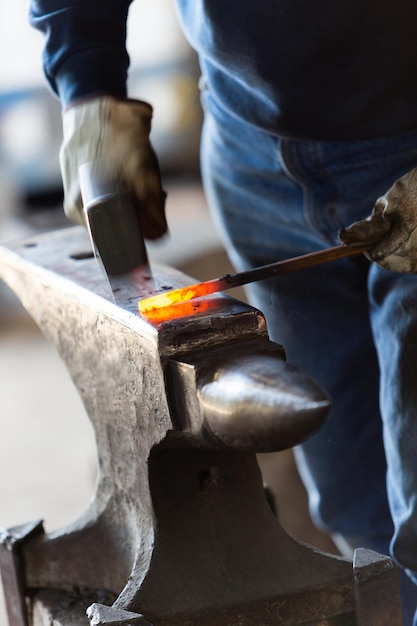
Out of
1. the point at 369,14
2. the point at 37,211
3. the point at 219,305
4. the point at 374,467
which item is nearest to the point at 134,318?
the point at 219,305

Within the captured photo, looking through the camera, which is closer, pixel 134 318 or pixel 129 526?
pixel 134 318

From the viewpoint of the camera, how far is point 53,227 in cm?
418

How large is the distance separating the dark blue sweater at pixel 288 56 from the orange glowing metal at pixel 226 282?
0.19 meters

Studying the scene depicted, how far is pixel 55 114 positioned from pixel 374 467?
3.36m

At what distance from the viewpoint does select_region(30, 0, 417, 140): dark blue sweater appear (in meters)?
1.11

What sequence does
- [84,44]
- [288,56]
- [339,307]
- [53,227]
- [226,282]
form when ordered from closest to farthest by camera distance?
1. [226,282]
2. [288,56]
3. [84,44]
4. [339,307]
5. [53,227]

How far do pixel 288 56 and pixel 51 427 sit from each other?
7.17 feet

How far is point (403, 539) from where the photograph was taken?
119 cm

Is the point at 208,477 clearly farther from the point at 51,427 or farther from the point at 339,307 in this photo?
the point at 51,427

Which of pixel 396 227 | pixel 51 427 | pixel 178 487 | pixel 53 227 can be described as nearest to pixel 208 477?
pixel 178 487

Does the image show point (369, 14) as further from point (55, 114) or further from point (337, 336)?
point (55, 114)

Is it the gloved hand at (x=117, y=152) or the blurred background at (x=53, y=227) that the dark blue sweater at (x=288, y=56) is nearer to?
the gloved hand at (x=117, y=152)

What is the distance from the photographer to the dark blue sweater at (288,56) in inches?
43.8

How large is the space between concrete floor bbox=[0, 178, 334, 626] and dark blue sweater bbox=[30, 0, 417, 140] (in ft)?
3.04
